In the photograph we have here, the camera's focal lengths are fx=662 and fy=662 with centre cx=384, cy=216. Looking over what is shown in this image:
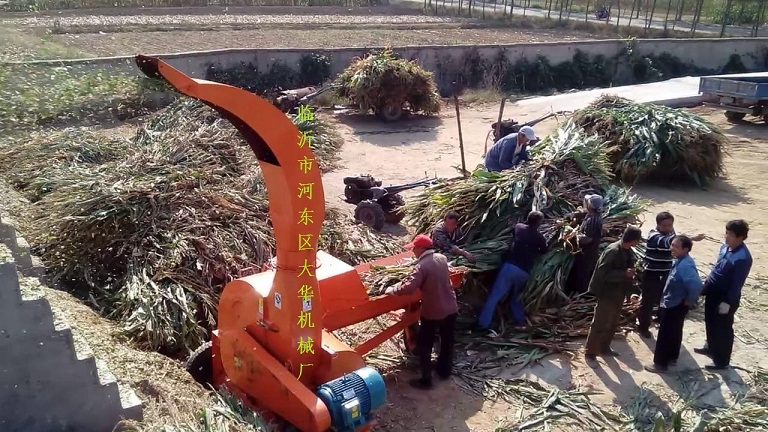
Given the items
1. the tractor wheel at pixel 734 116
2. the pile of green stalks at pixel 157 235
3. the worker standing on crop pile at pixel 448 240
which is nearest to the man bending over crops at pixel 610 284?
the worker standing on crop pile at pixel 448 240

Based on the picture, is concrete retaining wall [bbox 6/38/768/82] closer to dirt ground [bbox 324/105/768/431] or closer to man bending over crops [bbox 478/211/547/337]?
dirt ground [bbox 324/105/768/431]

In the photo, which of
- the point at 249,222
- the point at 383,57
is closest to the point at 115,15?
the point at 383,57

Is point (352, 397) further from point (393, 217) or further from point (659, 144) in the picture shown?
point (659, 144)

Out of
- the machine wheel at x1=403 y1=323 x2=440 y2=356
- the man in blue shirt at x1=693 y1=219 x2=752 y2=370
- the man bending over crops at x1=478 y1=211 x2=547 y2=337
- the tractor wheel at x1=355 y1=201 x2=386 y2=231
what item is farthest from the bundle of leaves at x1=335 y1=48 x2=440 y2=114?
the man in blue shirt at x1=693 y1=219 x2=752 y2=370

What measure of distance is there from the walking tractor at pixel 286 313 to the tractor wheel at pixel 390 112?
1164 centimetres

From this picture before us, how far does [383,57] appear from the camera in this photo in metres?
16.1

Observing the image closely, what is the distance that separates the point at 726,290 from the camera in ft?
18.5

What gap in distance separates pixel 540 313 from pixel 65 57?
1428 cm

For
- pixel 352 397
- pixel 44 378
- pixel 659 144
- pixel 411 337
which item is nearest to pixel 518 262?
pixel 411 337

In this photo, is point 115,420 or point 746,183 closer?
point 115,420

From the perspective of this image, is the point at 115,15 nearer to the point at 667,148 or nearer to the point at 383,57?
the point at 383,57

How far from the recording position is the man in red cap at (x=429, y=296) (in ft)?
17.6

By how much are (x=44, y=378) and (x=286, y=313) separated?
1.48 meters

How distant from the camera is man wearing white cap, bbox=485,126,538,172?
7930 millimetres
